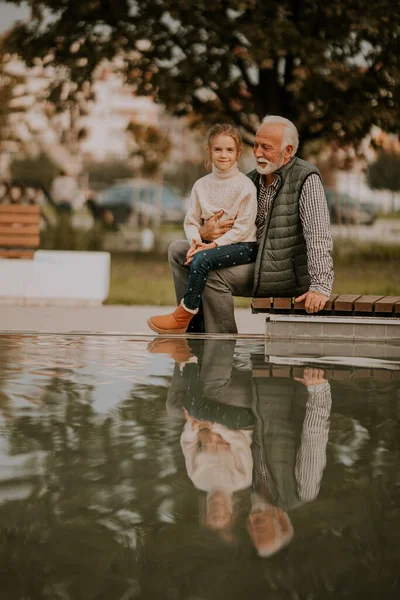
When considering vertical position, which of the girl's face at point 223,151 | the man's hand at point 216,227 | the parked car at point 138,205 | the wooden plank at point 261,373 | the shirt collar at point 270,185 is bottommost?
the wooden plank at point 261,373

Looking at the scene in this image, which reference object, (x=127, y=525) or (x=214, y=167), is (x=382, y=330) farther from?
(x=127, y=525)

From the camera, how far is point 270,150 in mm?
7090

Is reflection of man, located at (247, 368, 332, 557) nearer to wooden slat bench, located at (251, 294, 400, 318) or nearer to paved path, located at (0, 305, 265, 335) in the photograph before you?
wooden slat bench, located at (251, 294, 400, 318)

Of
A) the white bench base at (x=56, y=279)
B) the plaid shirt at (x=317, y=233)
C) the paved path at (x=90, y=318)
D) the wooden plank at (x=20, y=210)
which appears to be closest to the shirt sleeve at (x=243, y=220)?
the plaid shirt at (x=317, y=233)

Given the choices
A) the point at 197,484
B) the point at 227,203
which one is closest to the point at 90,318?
the point at 227,203

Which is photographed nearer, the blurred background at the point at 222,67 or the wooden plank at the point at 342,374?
the wooden plank at the point at 342,374

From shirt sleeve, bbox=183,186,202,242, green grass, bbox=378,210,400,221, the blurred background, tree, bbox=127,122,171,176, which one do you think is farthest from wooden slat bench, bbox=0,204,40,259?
green grass, bbox=378,210,400,221

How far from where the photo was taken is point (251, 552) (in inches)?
110

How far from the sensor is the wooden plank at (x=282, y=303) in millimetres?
7043

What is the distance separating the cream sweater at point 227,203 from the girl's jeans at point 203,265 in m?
0.07

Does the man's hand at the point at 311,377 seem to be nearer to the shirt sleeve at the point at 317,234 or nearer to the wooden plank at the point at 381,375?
the wooden plank at the point at 381,375

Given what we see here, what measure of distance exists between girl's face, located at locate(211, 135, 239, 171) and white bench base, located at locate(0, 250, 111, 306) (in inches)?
267

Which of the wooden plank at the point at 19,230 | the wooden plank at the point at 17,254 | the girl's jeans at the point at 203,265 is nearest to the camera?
the girl's jeans at the point at 203,265

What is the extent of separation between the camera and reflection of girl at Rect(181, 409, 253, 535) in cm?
317
